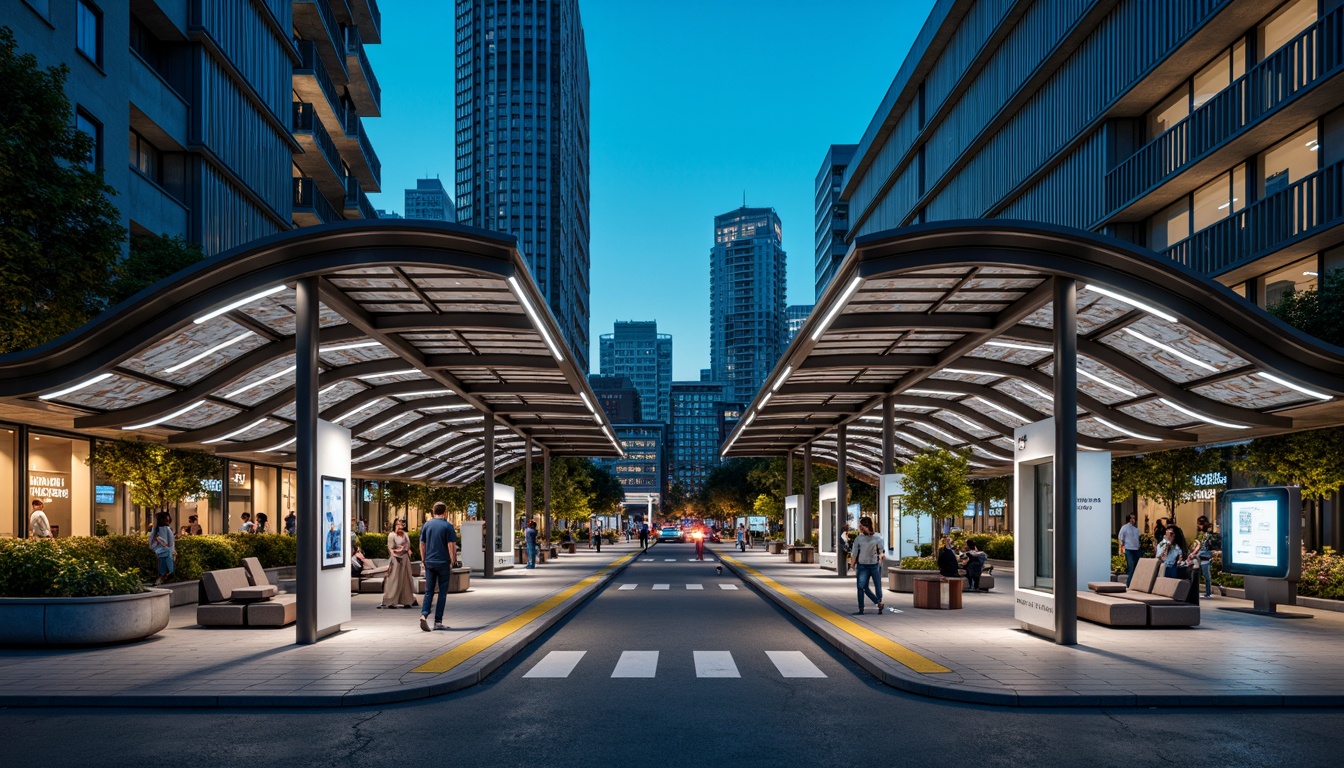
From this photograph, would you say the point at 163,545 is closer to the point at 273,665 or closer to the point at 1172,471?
the point at 273,665

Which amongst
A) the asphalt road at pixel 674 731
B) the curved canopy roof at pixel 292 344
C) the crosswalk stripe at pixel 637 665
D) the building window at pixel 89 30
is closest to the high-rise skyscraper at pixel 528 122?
the building window at pixel 89 30

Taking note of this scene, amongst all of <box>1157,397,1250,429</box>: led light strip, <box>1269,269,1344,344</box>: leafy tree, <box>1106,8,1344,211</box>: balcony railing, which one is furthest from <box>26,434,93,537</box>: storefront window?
<box>1106,8,1344,211</box>: balcony railing

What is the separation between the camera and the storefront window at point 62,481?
24.7 meters

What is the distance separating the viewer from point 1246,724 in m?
9.91

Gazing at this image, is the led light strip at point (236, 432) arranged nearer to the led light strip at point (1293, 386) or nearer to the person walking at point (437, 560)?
the person walking at point (437, 560)

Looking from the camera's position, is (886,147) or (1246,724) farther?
(886,147)

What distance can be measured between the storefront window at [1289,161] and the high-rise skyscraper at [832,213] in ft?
311

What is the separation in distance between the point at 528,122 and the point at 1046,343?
161m

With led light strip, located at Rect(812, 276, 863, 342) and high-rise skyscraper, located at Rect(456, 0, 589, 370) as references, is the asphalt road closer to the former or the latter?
led light strip, located at Rect(812, 276, 863, 342)

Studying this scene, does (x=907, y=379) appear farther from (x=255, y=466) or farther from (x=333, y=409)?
(x=255, y=466)

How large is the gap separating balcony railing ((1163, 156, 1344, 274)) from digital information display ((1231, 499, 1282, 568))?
5.29 metres

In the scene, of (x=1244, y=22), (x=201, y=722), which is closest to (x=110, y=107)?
(x=201, y=722)

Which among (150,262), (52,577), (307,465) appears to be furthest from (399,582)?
(150,262)

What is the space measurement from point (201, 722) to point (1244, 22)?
2937 centimetres
